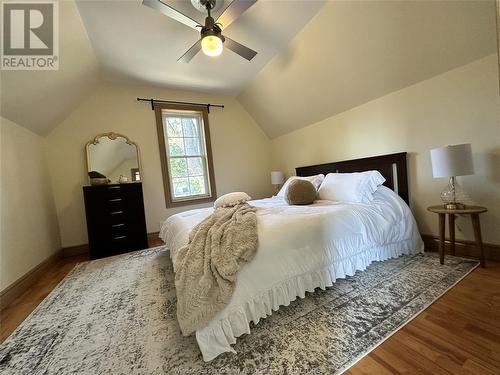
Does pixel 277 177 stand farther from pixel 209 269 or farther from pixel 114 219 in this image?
pixel 209 269

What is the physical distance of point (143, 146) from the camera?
373cm

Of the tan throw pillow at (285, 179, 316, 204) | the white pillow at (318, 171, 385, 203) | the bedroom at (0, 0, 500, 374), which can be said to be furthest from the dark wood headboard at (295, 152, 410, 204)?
the tan throw pillow at (285, 179, 316, 204)

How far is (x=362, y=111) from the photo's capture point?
298cm

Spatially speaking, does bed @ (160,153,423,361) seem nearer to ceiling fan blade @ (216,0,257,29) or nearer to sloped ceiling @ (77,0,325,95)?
ceiling fan blade @ (216,0,257,29)

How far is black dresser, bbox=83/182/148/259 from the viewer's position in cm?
299

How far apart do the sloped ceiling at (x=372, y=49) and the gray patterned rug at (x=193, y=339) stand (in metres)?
2.06

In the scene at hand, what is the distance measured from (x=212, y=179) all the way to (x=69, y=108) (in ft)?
8.23

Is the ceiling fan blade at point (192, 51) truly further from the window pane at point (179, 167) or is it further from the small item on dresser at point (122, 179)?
the small item on dresser at point (122, 179)

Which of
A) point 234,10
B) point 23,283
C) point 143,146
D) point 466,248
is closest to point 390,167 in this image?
point 466,248

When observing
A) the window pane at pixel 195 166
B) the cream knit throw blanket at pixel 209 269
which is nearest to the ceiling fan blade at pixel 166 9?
the cream knit throw blanket at pixel 209 269

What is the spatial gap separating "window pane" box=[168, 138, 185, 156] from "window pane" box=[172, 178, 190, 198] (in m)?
0.51

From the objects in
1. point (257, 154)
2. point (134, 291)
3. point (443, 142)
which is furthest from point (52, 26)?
point (443, 142)

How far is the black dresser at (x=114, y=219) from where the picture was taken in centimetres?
299

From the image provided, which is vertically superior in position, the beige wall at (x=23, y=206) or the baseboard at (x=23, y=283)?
the beige wall at (x=23, y=206)
